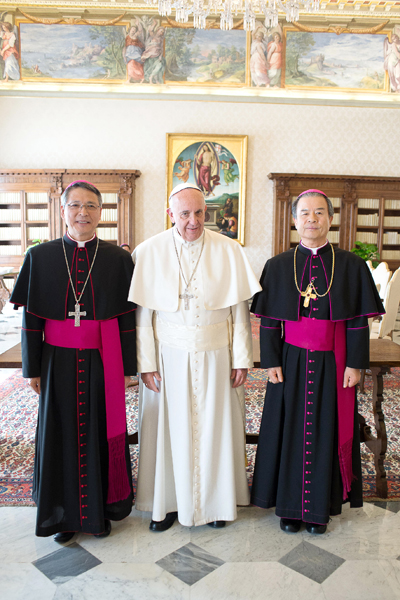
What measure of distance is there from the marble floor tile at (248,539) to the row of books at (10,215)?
921 centimetres

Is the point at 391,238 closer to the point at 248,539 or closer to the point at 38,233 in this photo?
the point at 38,233

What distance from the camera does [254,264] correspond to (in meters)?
10.7

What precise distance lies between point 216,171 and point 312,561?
896 cm

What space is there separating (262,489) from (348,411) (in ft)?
2.29

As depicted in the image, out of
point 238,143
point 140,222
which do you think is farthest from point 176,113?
point 140,222

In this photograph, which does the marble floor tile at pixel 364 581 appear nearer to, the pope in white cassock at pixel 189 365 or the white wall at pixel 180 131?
the pope in white cassock at pixel 189 365

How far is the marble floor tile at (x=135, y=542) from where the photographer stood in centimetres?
244

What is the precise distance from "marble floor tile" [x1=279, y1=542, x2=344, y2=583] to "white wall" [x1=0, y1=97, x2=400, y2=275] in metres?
8.54

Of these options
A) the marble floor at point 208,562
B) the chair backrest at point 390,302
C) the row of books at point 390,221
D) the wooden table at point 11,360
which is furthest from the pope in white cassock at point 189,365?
the row of books at point 390,221

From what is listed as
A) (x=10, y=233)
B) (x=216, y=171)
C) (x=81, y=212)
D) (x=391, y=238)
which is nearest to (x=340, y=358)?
(x=81, y=212)

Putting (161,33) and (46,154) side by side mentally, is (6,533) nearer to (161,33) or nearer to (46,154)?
(46,154)

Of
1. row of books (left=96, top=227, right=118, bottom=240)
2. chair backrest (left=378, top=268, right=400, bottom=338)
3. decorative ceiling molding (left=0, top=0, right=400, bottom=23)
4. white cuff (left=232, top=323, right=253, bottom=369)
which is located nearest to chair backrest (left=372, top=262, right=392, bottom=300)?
chair backrest (left=378, top=268, right=400, bottom=338)

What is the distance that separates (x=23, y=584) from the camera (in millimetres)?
2230

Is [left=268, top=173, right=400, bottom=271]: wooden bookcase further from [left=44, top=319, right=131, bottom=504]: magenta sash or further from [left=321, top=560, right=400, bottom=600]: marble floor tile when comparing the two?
[left=321, top=560, right=400, bottom=600]: marble floor tile
